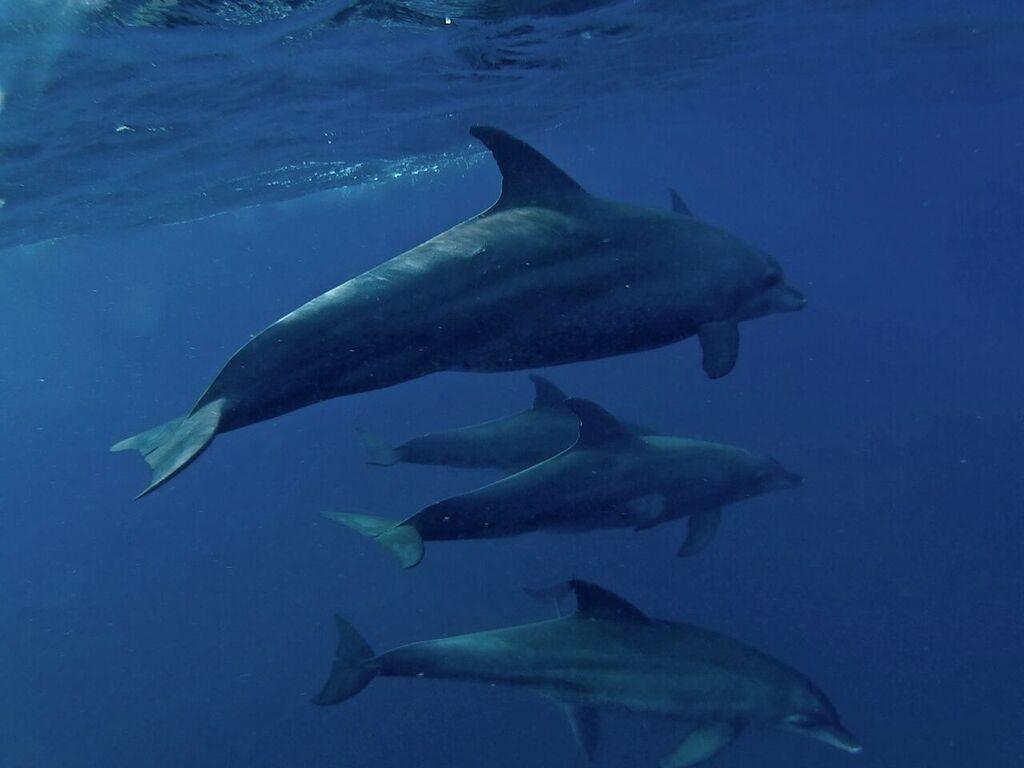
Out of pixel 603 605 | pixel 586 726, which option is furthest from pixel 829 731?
pixel 603 605

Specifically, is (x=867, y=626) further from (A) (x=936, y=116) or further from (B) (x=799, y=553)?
(A) (x=936, y=116)

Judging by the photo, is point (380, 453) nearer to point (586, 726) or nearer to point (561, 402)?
point (561, 402)

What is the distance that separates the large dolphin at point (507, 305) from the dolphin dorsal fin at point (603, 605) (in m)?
2.55

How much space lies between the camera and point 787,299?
7.16 metres

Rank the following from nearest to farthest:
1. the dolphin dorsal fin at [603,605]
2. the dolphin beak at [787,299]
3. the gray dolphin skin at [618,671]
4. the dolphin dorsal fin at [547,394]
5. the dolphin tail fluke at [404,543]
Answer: the dolphin tail fluke at [404,543] < the dolphin beak at [787,299] < the dolphin dorsal fin at [603,605] < the gray dolphin skin at [618,671] < the dolphin dorsal fin at [547,394]

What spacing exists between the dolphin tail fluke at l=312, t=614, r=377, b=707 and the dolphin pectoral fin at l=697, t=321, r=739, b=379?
4438 mm

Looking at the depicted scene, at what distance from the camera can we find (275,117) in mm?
20969

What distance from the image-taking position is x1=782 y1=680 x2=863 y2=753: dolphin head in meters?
8.61

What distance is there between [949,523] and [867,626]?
489 cm

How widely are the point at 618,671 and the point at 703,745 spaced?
1414 mm

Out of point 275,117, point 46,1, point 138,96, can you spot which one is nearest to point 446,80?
point 275,117

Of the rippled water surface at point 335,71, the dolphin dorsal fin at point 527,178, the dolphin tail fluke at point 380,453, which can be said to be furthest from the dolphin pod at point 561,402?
the rippled water surface at point 335,71

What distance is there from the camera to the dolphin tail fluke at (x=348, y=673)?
8156 mm

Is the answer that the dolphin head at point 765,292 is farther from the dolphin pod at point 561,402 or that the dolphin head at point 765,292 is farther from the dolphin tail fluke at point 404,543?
the dolphin tail fluke at point 404,543
